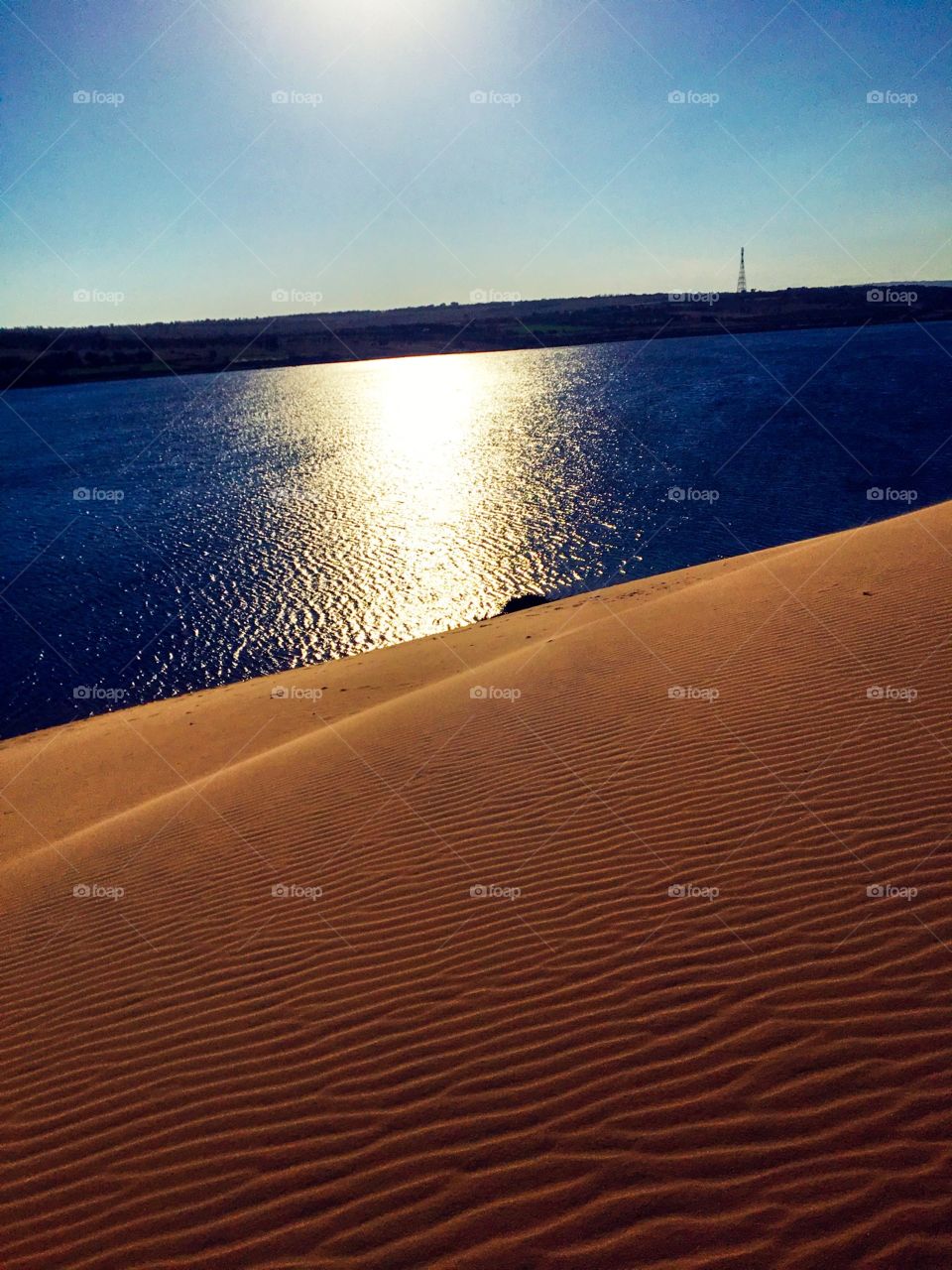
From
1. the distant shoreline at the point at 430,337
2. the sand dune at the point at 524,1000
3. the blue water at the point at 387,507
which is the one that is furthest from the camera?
the distant shoreline at the point at 430,337

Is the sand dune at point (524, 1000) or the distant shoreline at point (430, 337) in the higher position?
the distant shoreline at point (430, 337)

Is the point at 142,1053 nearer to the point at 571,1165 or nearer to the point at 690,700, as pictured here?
the point at 571,1165

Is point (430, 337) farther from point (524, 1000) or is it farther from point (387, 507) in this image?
point (524, 1000)

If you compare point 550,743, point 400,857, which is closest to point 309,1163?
point 400,857

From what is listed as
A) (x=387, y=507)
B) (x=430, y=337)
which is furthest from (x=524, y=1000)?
(x=430, y=337)

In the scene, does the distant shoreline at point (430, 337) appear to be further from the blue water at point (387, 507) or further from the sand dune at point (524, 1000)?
the sand dune at point (524, 1000)

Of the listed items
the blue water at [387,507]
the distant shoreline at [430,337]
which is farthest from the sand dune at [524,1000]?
the distant shoreline at [430,337]

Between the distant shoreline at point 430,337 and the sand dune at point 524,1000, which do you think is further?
the distant shoreline at point 430,337
